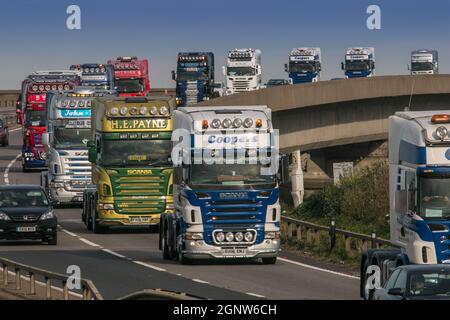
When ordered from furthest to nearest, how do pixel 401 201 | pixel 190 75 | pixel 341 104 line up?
pixel 190 75 < pixel 341 104 < pixel 401 201

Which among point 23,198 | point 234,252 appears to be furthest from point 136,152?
point 234,252

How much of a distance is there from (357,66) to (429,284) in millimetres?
100413

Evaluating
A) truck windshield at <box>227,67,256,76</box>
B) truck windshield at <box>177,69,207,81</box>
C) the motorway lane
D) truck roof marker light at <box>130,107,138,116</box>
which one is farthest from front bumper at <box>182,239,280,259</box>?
truck windshield at <box>227,67,256,76</box>

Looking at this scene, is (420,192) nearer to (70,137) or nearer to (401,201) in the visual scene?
(401,201)

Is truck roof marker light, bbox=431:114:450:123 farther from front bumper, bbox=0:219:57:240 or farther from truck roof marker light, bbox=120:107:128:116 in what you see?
truck roof marker light, bbox=120:107:128:116

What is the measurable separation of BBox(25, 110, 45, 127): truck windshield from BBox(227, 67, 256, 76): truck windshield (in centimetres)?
3707

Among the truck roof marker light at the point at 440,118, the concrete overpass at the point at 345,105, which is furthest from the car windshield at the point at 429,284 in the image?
the concrete overpass at the point at 345,105

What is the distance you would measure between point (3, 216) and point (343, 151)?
52.4m

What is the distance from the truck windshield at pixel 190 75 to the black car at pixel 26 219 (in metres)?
65.9

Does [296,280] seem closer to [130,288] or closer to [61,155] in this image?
[130,288]

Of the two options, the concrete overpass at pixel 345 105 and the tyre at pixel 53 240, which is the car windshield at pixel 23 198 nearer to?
the tyre at pixel 53 240

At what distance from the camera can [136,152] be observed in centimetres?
4309

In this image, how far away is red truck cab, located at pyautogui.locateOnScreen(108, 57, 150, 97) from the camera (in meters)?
112

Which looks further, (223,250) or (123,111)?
(123,111)
